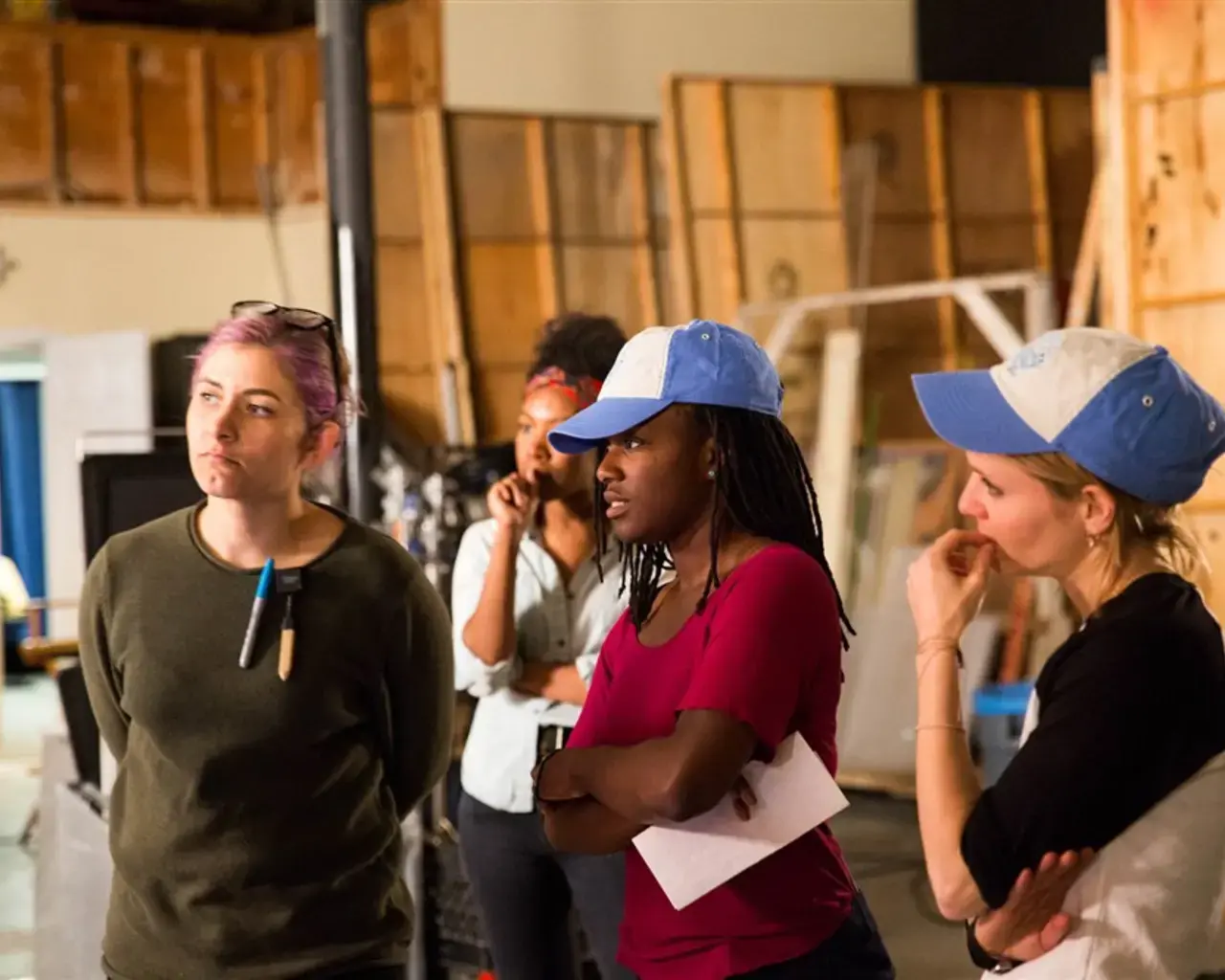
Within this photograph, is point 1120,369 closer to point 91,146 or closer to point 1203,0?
point 1203,0

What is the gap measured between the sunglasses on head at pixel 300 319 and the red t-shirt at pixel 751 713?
628 millimetres

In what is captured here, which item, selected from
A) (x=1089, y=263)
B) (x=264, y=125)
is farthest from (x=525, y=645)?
(x=264, y=125)

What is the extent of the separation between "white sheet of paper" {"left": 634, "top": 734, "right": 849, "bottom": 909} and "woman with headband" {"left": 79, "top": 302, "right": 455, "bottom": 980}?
51 cm

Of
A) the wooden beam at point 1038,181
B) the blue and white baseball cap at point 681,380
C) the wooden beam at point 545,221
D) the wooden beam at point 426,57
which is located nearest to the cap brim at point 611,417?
the blue and white baseball cap at point 681,380

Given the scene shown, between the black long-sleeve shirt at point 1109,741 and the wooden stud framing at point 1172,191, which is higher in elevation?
the wooden stud framing at point 1172,191

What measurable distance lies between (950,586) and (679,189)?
5.55 m

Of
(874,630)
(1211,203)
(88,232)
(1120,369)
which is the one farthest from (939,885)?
(88,232)

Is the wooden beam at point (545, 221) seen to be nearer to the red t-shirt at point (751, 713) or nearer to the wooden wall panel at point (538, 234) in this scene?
the wooden wall panel at point (538, 234)

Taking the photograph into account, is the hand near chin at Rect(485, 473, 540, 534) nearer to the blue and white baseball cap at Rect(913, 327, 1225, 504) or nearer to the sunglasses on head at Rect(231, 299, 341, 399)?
the sunglasses on head at Rect(231, 299, 341, 399)

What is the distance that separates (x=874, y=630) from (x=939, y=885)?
4736 millimetres

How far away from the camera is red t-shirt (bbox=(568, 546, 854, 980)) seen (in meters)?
1.32

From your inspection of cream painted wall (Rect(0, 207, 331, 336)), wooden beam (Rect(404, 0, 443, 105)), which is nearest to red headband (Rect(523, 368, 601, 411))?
wooden beam (Rect(404, 0, 443, 105))

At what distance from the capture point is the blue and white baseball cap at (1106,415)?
1.37m

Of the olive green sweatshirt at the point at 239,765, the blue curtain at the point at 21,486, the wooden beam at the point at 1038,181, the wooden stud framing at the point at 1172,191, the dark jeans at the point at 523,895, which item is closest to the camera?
the olive green sweatshirt at the point at 239,765
